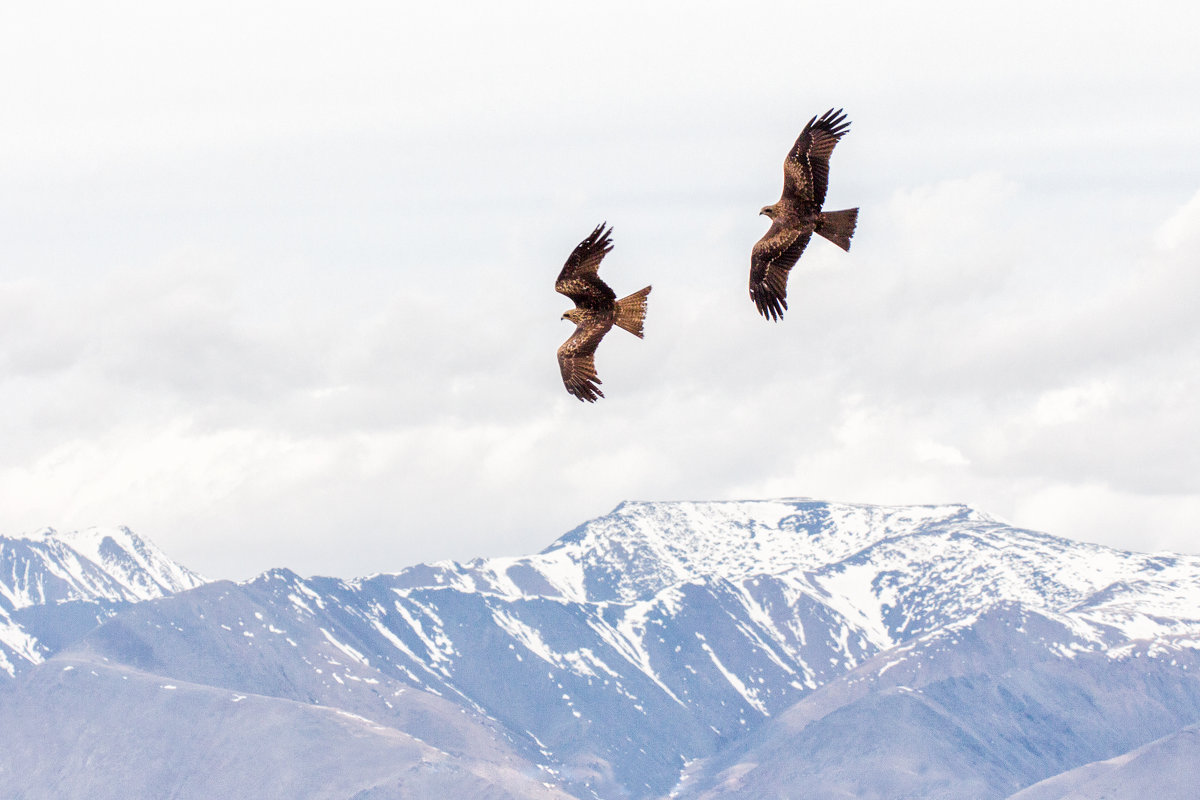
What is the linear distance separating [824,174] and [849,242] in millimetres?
3395

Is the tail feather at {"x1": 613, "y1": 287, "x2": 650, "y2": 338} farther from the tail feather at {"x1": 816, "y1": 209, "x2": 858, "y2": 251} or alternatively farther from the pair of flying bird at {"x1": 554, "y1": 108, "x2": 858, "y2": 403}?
the tail feather at {"x1": 816, "y1": 209, "x2": 858, "y2": 251}

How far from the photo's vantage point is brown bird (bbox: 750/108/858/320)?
40.2 meters

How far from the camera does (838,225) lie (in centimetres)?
4172

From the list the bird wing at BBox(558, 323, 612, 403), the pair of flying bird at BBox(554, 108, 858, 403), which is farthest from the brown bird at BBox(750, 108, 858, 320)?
the bird wing at BBox(558, 323, 612, 403)

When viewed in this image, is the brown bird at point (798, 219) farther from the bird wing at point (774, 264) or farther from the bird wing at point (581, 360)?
the bird wing at point (581, 360)

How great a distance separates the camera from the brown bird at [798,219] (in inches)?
1583

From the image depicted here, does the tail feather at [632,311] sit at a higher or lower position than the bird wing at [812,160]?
lower

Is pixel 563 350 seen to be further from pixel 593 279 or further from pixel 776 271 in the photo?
pixel 776 271

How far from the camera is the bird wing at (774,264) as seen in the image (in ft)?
130

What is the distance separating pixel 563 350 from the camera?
41875 millimetres

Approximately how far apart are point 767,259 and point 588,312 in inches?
197

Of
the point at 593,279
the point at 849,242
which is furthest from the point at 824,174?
the point at 593,279

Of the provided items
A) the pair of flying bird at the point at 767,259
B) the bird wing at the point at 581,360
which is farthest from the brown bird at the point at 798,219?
the bird wing at the point at 581,360

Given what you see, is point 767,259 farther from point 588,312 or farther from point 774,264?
point 588,312
